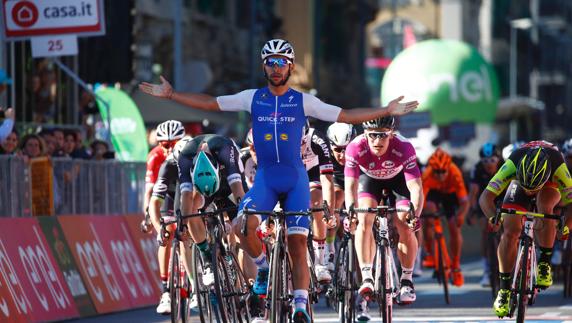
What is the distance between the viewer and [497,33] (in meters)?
89.4

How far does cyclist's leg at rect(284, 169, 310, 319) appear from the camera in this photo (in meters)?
12.0

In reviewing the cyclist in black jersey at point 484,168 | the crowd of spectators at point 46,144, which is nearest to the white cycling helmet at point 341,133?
the crowd of spectators at point 46,144

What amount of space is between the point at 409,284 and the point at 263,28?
1320 inches

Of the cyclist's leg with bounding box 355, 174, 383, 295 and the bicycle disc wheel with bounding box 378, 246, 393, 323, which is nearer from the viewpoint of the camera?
the bicycle disc wheel with bounding box 378, 246, 393, 323

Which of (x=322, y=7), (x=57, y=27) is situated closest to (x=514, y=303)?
(x=57, y=27)

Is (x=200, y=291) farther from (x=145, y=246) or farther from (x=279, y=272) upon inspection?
(x=145, y=246)

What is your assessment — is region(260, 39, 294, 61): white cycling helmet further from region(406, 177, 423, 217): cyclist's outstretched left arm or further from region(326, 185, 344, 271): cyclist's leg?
region(326, 185, 344, 271): cyclist's leg

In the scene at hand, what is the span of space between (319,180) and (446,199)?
17.2 ft

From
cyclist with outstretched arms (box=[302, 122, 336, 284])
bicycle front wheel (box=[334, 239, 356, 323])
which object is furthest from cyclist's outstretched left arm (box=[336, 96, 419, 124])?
bicycle front wheel (box=[334, 239, 356, 323])

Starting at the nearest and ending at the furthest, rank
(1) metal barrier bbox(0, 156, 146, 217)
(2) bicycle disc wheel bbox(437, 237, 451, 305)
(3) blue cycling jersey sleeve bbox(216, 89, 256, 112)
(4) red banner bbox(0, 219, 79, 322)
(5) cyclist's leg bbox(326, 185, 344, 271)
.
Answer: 1. (3) blue cycling jersey sleeve bbox(216, 89, 256, 112)
2. (4) red banner bbox(0, 219, 79, 322)
3. (1) metal barrier bbox(0, 156, 146, 217)
4. (5) cyclist's leg bbox(326, 185, 344, 271)
5. (2) bicycle disc wheel bbox(437, 237, 451, 305)

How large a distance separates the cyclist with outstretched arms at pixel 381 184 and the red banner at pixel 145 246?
5.11 meters

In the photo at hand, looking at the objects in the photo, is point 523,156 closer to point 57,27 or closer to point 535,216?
point 535,216

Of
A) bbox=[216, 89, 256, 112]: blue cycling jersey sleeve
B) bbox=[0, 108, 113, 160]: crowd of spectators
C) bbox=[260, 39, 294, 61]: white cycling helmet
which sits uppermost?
bbox=[260, 39, 294, 61]: white cycling helmet

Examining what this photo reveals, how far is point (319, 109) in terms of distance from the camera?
40.5ft
